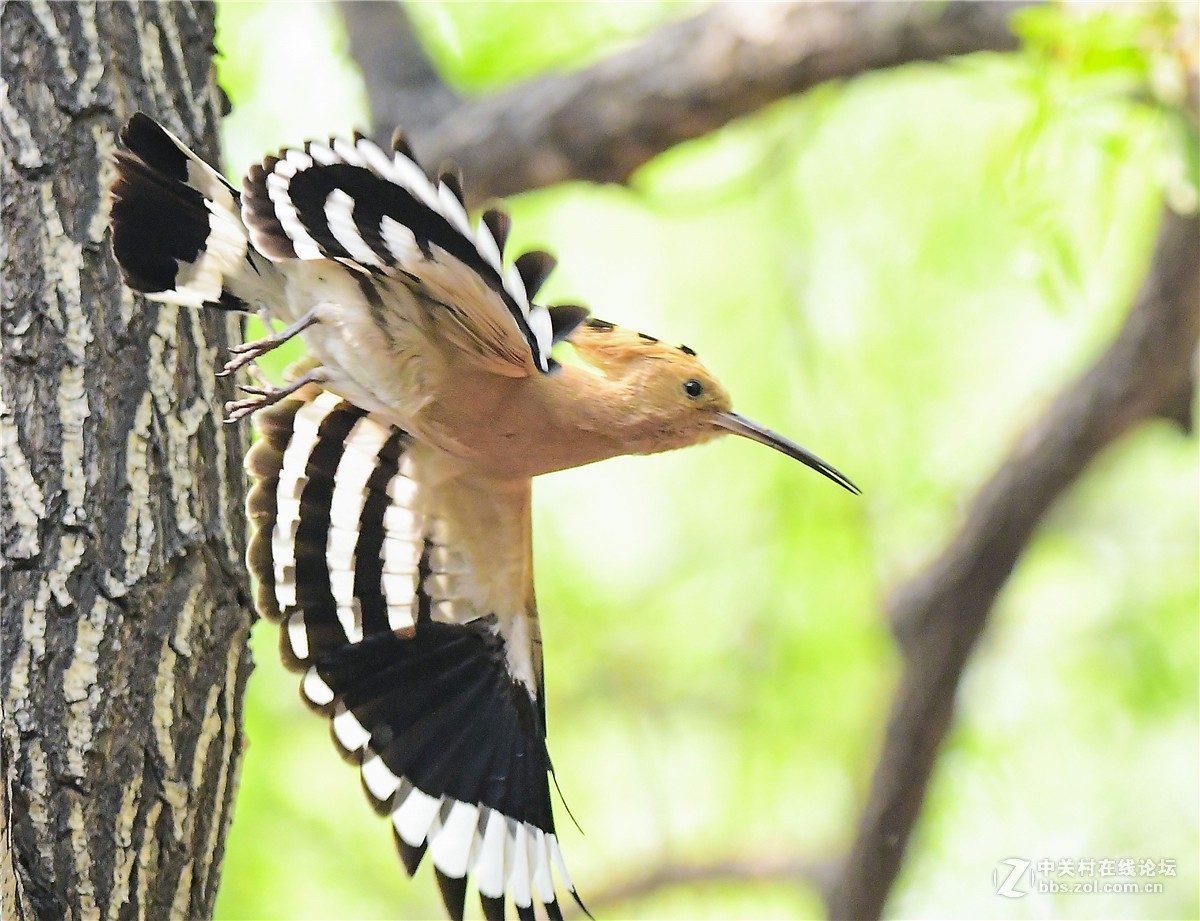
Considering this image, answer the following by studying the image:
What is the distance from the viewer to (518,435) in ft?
6.65

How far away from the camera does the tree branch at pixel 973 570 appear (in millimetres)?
3234

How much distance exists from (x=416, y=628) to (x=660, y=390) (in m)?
0.60

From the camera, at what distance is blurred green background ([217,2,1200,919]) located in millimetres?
3984

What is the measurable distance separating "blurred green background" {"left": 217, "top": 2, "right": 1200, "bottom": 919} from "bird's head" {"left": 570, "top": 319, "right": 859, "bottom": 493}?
1.60 meters

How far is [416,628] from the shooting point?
7.44 ft

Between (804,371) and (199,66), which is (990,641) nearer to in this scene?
(804,371)

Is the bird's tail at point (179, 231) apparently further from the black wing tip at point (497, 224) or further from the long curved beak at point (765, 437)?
the long curved beak at point (765, 437)

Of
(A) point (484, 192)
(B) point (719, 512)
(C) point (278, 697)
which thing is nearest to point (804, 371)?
(B) point (719, 512)

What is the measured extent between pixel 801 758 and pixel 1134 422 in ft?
5.59

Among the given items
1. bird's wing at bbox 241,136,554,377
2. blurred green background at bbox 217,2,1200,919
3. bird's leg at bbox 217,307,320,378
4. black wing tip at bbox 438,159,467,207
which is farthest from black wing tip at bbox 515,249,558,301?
blurred green background at bbox 217,2,1200,919

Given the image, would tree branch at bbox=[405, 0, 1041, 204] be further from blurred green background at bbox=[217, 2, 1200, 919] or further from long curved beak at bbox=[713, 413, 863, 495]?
long curved beak at bbox=[713, 413, 863, 495]

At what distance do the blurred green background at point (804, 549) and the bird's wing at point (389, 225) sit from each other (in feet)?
6.74

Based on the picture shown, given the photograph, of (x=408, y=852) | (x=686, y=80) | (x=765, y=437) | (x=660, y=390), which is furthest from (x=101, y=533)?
(x=686, y=80)

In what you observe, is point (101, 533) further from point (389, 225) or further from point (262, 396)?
point (389, 225)
